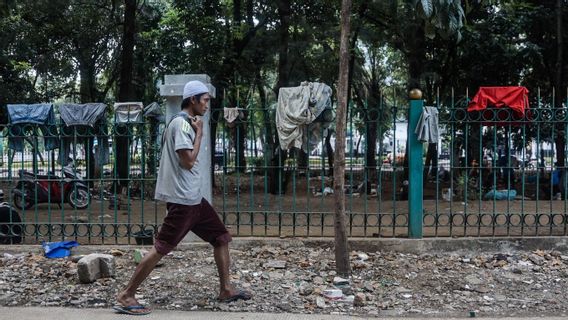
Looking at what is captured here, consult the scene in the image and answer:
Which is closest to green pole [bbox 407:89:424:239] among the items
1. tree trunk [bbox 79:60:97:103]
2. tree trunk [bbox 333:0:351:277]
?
tree trunk [bbox 333:0:351:277]

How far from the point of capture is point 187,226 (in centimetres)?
458

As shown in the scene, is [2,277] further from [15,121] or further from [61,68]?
[61,68]

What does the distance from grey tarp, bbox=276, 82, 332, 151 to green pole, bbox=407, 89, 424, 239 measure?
1.02 m

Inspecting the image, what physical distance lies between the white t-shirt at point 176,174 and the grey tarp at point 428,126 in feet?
9.85

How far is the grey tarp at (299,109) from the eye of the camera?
22.0ft

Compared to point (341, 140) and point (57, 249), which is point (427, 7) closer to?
point (341, 140)

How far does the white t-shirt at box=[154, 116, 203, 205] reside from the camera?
4.52m

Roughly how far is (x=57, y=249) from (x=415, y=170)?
4.31 meters

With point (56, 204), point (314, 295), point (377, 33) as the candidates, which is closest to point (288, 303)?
point (314, 295)

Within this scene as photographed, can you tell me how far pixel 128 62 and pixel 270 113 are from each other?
27.4ft

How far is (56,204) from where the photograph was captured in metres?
12.7

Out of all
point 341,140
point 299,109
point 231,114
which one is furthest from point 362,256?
point 231,114

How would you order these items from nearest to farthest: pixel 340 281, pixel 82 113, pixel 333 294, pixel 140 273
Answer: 1. pixel 140 273
2. pixel 333 294
3. pixel 340 281
4. pixel 82 113

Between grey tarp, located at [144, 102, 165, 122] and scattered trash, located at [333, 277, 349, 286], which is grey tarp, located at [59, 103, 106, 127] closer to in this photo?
grey tarp, located at [144, 102, 165, 122]
